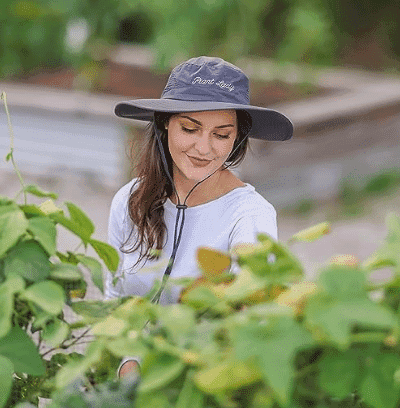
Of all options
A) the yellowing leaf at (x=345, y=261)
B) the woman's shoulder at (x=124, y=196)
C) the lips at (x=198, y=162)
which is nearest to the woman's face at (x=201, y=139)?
the lips at (x=198, y=162)

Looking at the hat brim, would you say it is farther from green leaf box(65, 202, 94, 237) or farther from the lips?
green leaf box(65, 202, 94, 237)

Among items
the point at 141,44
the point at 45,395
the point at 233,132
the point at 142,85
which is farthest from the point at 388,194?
the point at 45,395

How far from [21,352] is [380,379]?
0.41m

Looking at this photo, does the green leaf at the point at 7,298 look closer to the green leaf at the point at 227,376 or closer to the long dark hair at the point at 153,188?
the green leaf at the point at 227,376

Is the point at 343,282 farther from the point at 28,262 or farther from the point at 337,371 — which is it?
the point at 28,262

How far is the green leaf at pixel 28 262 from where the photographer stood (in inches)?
38.0

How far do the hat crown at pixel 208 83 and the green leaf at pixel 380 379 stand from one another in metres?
0.89

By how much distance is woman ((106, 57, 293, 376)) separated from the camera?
1628mm

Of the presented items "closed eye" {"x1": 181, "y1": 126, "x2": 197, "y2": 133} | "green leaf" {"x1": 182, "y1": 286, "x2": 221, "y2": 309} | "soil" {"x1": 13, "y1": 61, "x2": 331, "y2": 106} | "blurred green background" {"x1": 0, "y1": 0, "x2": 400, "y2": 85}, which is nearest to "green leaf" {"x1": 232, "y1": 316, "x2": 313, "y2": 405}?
"green leaf" {"x1": 182, "y1": 286, "x2": 221, "y2": 309}

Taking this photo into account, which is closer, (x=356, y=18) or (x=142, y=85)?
(x=142, y=85)

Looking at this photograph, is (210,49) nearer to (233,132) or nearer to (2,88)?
(2,88)

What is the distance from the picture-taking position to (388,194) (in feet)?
16.3

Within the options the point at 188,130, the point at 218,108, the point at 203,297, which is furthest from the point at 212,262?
the point at 188,130

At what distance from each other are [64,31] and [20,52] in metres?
0.38
